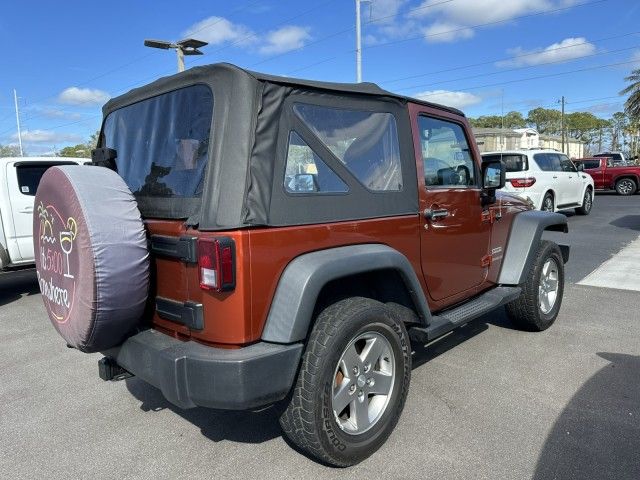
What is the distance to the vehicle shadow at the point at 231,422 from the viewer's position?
2.96 m

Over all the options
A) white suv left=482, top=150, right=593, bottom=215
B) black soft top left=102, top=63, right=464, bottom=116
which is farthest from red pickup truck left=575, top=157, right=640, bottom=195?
black soft top left=102, top=63, right=464, bottom=116

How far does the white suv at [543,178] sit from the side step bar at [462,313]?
8.10 metres

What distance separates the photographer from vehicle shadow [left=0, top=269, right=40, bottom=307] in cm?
682

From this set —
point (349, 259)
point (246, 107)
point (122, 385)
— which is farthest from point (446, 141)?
point (122, 385)

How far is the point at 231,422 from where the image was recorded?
10.2ft

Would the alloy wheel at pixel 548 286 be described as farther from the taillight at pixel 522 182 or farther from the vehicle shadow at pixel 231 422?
the taillight at pixel 522 182

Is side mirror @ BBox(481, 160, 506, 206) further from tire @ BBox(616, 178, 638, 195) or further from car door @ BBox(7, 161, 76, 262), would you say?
tire @ BBox(616, 178, 638, 195)

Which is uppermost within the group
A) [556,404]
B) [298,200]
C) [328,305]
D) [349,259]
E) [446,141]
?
[446,141]

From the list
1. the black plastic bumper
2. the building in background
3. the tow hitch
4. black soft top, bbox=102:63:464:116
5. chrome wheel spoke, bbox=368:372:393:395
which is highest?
the building in background

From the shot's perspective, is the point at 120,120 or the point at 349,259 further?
the point at 120,120

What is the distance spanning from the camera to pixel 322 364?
2.35m

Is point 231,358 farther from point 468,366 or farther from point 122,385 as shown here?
point 468,366

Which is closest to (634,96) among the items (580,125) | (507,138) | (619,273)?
(507,138)

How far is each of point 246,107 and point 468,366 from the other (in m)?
2.70
